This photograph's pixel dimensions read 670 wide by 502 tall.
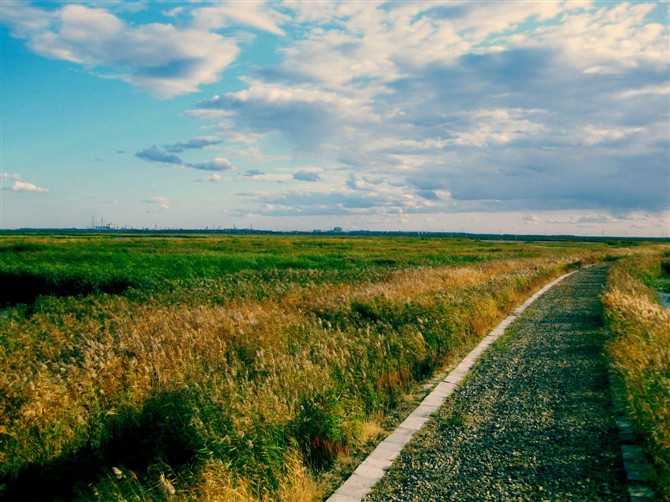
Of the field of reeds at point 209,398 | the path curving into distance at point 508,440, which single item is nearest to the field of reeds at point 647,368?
the path curving into distance at point 508,440

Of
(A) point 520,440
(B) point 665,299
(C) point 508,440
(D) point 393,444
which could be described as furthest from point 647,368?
(B) point 665,299

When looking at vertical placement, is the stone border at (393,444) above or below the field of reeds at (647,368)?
below

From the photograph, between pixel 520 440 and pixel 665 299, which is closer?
pixel 520 440

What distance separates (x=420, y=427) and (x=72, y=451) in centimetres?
452

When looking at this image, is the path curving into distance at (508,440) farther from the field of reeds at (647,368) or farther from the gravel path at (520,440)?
the field of reeds at (647,368)

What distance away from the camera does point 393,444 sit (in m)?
5.91

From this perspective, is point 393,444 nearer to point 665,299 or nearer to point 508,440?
point 508,440

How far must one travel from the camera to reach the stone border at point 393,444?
4.85 metres

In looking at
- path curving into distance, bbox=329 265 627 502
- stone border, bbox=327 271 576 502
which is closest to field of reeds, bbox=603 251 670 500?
path curving into distance, bbox=329 265 627 502

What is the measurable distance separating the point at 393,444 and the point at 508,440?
1.42 metres

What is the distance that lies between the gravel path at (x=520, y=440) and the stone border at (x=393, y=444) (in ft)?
0.36

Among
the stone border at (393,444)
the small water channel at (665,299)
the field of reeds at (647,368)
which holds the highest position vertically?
the field of reeds at (647,368)

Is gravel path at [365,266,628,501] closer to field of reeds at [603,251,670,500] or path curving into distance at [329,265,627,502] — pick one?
path curving into distance at [329,265,627,502]

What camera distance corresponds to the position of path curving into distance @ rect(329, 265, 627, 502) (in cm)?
482
